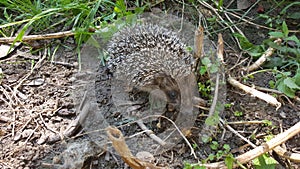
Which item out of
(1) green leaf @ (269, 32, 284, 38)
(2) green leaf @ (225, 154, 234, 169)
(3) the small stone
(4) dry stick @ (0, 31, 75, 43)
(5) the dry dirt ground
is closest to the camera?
(2) green leaf @ (225, 154, 234, 169)

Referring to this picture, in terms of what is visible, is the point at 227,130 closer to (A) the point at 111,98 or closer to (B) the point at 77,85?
(A) the point at 111,98

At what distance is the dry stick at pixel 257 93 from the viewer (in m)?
1.86

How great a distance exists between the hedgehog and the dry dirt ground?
133mm

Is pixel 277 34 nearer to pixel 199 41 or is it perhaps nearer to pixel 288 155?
pixel 199 41

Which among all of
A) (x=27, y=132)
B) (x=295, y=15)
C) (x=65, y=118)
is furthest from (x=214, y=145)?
(x=295, y=15)

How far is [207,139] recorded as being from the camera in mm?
1750

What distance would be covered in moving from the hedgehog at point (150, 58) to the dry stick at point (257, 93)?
232 mm

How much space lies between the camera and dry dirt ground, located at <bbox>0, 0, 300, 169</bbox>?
1.70 metres

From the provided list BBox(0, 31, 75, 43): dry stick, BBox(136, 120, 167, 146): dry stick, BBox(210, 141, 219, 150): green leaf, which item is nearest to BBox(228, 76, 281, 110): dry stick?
BBox(210, 141, 219, 150): green leaf

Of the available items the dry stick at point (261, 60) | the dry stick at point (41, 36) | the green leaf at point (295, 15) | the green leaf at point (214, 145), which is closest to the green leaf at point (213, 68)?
the dry stick at point (261, 60)

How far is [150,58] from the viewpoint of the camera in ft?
6.35

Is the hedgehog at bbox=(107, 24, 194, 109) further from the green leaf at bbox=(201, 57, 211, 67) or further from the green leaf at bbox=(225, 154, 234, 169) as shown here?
the green leaf at bbox=(225, 154, 234, 169)

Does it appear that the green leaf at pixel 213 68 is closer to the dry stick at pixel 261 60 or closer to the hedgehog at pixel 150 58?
the hedgehog at pixel 150 58

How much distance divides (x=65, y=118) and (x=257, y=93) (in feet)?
2.98
